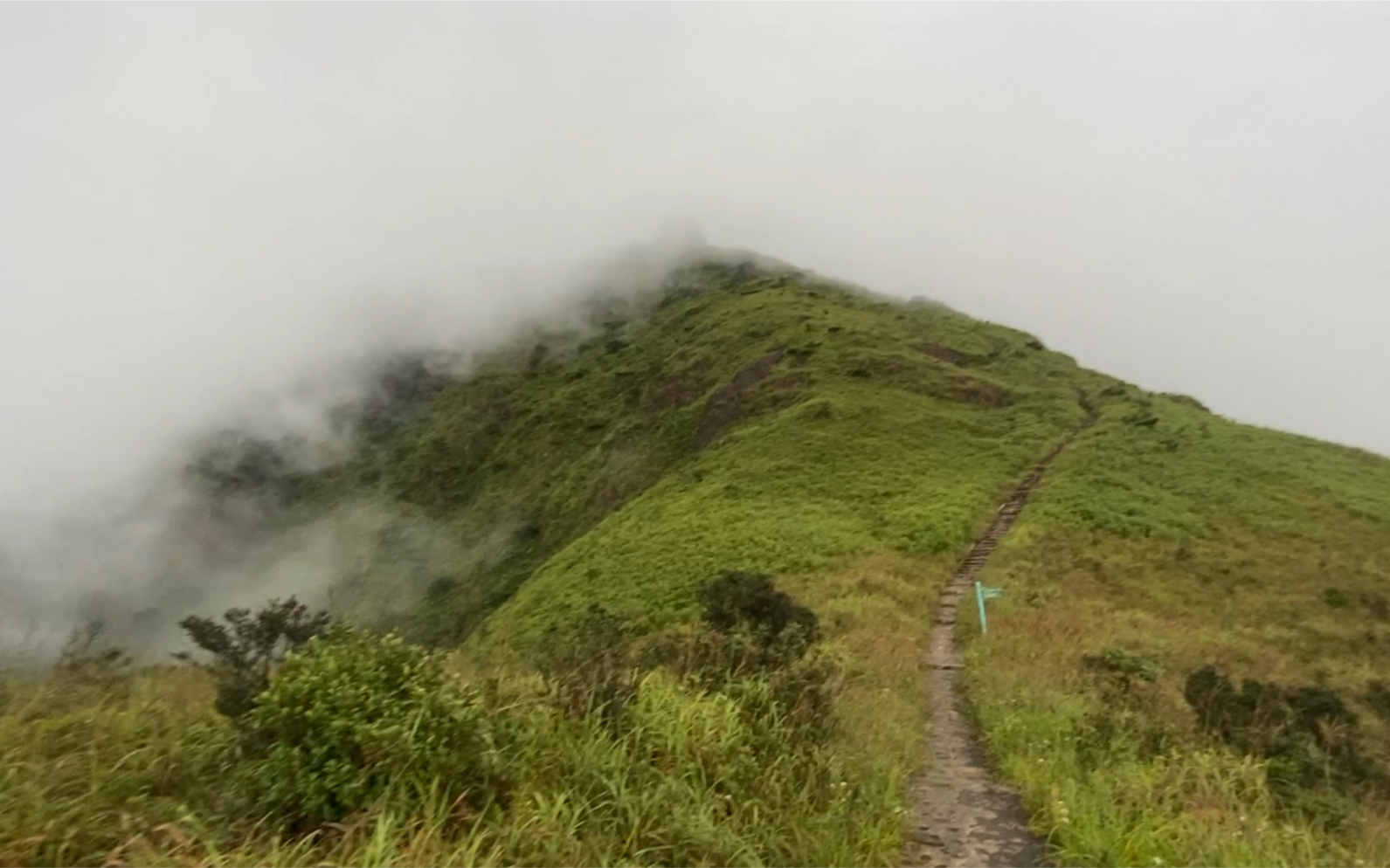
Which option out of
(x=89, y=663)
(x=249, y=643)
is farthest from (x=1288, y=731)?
(x=89, y=663)

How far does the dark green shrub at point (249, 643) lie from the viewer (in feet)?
20.7

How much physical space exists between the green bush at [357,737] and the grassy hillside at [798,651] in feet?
0.07

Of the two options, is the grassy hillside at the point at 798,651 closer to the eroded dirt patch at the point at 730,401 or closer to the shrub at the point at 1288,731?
the shrub at the point at 1288,731

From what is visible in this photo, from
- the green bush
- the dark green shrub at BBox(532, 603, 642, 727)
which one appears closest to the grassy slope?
the dark green shrub at BBox(532, 603, 642, 727)

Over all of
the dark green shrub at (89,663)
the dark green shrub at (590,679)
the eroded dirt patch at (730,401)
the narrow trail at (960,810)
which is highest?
the eroded dirt patch at (730,401)

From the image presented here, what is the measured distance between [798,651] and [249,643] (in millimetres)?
5721

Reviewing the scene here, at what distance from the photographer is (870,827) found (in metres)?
6.74

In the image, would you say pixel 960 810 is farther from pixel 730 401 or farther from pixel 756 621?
pixel 730 401

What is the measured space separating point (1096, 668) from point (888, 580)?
38.2ft

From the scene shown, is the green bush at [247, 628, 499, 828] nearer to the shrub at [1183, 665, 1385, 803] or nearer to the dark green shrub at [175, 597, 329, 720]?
the dark green shrub at [175, 597, 329, 720]

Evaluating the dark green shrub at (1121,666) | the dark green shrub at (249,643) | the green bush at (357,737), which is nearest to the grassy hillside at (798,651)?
the green bush at (357,737)

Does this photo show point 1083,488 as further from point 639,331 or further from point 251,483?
point 251,483

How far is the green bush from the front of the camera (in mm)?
5102

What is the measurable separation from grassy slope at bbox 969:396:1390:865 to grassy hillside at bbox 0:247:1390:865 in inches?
3.1
